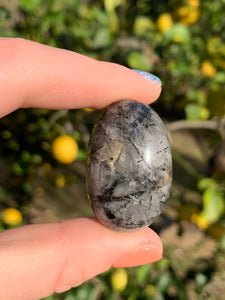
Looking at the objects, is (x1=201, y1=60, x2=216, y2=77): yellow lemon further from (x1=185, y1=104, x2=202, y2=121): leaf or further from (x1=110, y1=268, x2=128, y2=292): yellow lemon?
(x1=110, y1=268, x2=128, y2=292): yellow lemon

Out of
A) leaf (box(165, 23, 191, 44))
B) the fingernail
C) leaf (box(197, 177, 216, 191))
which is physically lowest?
leaf (box(197, 177, 216, 191))

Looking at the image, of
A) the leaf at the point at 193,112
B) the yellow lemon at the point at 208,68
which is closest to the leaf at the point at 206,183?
the leaf at the point at 193,112

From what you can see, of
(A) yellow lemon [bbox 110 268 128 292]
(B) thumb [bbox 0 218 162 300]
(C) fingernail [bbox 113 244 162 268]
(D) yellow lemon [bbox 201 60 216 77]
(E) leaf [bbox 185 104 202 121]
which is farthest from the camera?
(D) yellow lemon [bbox 201 60 216 77]

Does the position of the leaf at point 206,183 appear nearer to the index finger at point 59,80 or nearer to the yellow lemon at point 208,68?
the index finger at point 59,80

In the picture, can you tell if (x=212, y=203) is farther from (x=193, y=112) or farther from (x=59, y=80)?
(x=59, y=80)

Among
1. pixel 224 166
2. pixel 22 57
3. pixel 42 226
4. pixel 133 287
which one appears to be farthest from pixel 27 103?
pixel 224 166

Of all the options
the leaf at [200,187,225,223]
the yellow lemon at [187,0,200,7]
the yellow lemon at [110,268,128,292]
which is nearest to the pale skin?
the yellow lemon at [110,268,128,292]
